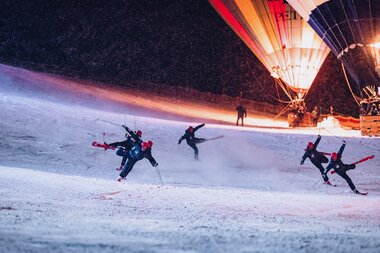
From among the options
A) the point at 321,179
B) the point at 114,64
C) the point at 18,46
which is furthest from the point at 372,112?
the point at 18,46

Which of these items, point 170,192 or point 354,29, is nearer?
point 170,192

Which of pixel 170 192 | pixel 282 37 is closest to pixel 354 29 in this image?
pixel 282 37

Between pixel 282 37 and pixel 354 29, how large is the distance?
6.01m

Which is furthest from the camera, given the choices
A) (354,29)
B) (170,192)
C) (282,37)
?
(282,37)

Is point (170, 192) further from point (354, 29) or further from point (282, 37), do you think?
point (282, 37)

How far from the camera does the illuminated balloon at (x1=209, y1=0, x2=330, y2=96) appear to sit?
2367cm

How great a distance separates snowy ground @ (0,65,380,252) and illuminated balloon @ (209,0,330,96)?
427 centimetres

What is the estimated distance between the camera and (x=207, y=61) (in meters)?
40.6

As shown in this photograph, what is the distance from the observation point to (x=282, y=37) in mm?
24234

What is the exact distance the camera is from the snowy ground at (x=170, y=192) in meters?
4.20

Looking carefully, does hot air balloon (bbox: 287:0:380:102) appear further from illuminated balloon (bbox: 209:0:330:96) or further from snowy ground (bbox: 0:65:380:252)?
illuminated balloon (bbox: 209:0:330:96)

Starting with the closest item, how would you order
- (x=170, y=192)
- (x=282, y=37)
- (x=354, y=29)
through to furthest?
(x=170, y=192) < (x=354, y=29) < (x=282, y=37)

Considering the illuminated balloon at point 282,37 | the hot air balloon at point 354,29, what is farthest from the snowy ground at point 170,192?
the illuminated balloon at point 282,37

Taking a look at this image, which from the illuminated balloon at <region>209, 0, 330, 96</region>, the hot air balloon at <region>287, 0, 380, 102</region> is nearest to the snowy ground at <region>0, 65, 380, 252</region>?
the hot air balloon at <region>287, 0, 380, 102</region>
